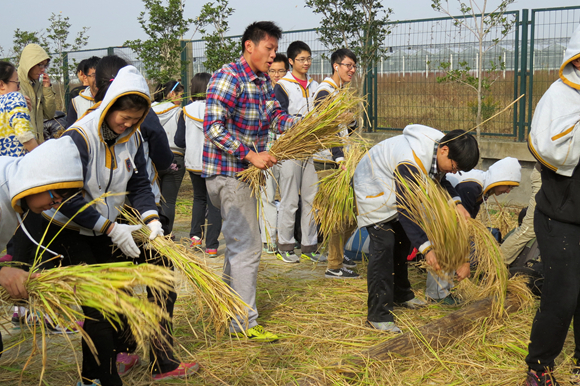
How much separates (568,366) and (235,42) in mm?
7356

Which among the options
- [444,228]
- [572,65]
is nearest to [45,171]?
[444,228]

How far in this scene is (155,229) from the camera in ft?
8.95

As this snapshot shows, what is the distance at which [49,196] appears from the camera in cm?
221

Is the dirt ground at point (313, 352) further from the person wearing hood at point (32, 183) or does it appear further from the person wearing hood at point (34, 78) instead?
the person wearing hood at point (34, 78)

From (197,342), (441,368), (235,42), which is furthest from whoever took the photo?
(235,42)

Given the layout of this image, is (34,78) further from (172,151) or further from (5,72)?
(172,151)

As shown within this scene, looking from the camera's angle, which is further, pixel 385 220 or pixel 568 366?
pixel 385 220

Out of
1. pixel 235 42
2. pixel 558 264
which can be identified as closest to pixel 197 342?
pixel 558 264

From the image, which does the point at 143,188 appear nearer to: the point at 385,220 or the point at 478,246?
the point at 385,220

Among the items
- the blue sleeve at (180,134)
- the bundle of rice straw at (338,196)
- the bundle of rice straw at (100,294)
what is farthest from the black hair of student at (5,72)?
the bundle of rice straw at (100,294)

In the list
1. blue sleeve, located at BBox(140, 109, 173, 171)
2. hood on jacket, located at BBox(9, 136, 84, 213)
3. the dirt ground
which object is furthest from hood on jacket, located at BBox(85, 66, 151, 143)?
the dirt ground

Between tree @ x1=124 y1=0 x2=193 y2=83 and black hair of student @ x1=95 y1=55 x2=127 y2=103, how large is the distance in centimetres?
672

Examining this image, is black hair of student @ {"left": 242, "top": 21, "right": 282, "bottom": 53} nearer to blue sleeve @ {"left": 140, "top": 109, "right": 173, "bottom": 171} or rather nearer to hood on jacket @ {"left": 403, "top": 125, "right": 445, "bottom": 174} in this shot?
blue sleeve @ {"left": 140, "top": 109, "right": 173, "bottom": 171}

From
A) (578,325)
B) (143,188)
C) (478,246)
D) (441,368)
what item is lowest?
(441,368)
